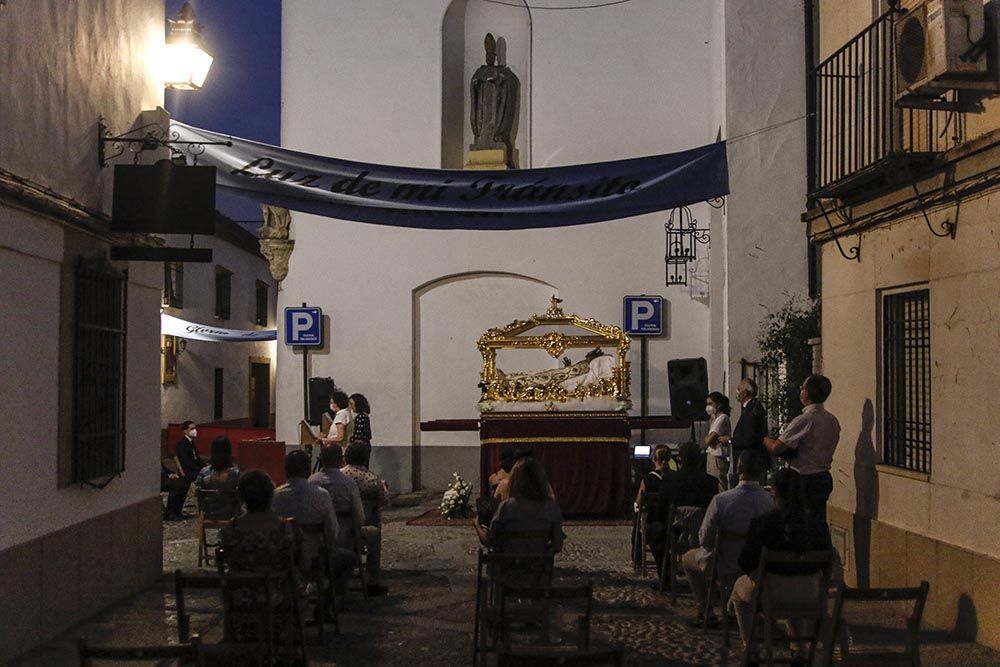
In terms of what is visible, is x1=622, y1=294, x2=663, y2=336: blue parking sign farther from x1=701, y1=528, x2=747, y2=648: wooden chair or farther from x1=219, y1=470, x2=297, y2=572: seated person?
x1=219, y1=470, x2=297, y2=572: seated person

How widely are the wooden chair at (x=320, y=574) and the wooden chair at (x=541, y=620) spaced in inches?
50.4

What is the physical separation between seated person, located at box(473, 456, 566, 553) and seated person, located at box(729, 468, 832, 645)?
69.4 inches

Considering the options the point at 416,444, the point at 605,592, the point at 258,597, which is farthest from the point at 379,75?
the point at 258,597

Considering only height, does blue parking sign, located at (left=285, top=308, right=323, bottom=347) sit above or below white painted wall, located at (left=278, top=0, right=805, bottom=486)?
below

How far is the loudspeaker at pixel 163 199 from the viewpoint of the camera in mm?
10242

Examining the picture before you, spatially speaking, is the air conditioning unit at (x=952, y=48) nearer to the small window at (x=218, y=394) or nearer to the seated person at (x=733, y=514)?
the seated person at (x=733, y=514)

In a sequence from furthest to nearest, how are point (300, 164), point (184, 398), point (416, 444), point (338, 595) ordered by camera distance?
point (184, 398) → point (416, 444) → point (300, 164) → point (338, 595)

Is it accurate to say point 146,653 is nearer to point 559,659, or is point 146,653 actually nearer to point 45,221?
point 559,659

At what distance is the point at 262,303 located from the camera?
126 feet

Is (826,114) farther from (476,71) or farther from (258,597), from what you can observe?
(476,71)

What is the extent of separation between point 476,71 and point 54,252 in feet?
42.4

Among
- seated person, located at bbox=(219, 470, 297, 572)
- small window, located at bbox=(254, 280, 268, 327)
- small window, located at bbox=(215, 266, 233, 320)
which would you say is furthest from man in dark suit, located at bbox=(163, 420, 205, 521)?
small window, located at bbox=(254, 280, 268, 327)

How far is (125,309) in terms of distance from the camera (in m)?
11.0

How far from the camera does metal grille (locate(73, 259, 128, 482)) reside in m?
9.78
